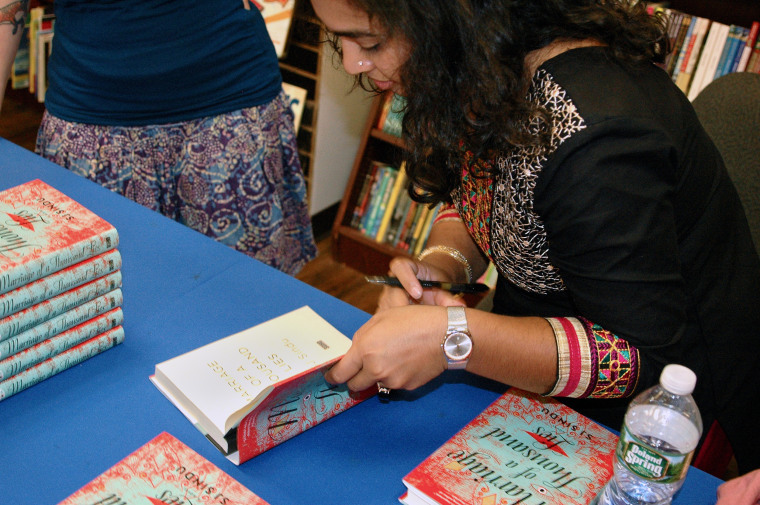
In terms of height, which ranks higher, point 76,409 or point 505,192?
point 505,192

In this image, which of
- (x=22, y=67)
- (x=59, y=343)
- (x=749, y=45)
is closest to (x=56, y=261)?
(x=59, y=343)

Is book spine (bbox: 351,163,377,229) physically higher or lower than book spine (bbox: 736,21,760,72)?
lower

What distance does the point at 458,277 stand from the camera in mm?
1235

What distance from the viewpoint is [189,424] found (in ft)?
3.05

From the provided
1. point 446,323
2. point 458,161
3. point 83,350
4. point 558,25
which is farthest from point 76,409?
point 558,25

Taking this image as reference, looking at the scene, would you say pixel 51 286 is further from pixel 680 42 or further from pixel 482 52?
pixel 680 42

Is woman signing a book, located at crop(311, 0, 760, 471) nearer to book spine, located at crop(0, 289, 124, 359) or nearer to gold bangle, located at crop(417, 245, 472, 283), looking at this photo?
gold bangle, located at crop(417, 245, 472, 283)

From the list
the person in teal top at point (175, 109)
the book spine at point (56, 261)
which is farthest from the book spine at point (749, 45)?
the book spine at point (56, 261)

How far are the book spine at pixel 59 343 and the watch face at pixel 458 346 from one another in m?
0.49

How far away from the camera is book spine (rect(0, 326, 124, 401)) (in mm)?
938

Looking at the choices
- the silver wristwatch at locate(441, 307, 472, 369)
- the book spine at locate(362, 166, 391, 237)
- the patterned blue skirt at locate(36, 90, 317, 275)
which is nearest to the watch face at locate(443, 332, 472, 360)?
the silver wristwatch at locate(441, 307, 472, 369)

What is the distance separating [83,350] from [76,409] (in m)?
0.10

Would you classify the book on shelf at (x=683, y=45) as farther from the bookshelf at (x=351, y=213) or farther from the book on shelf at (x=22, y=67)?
the book on shelf at (x=22, y=67)

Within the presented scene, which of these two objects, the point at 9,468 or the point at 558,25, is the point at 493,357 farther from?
the point at 9,468
